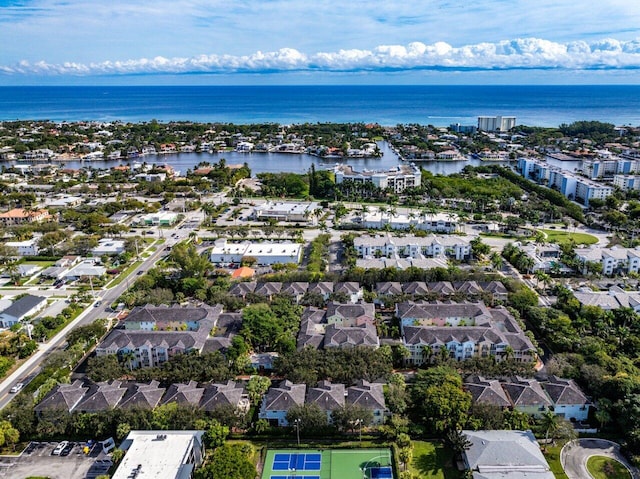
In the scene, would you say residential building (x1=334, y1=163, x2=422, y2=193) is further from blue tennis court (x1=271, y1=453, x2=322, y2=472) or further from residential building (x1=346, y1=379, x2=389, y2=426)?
blue tennis court (x1=271, y1=453, x2=322, y2=472)

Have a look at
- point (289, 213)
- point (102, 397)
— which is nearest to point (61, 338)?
point (102, 397)

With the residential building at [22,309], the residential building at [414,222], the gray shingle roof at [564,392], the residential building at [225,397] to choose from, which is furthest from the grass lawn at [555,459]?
the residential building at [22,309]

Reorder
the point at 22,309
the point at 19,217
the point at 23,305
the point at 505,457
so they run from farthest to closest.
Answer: the point at 19,217
the point at 23,305
the point at 22,309
the point at 505,457

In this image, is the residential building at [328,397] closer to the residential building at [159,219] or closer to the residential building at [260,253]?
the residential building at [260,253]

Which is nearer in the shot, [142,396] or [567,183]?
[142,396]

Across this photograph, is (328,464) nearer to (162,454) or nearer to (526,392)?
(162,454)

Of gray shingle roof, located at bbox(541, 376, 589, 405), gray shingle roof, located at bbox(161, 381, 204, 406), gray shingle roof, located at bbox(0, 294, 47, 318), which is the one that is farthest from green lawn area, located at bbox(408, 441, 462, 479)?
gray shingle roof, located at bbox(0, 294, 47, 318)
